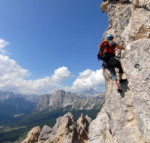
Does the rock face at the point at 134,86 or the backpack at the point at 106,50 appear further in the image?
the backpack at the point at 106,50

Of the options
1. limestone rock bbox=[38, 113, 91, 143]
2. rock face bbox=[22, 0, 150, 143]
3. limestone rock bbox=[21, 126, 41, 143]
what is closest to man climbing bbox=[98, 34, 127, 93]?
rock face bbox=[22, 0, 150, 143]

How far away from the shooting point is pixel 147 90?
7.75 meters

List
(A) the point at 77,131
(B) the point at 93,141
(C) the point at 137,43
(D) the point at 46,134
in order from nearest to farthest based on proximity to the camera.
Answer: (C) the point at 137,43, (B) the point at 93,141, (A) the point at 77,131, (D) the point at 46,134

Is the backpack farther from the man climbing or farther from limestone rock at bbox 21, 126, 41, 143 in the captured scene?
limestone rock at bbox 21, 126, 41, 143

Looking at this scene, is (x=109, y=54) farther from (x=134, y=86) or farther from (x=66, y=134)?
(x=66, y=134)

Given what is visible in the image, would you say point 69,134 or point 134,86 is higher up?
point 134,86

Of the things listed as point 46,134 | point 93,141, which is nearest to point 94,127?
point 93,141

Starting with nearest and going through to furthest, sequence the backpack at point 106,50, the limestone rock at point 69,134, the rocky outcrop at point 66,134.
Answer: the backpack at point 106,50, the limestone rock at point 69,134, the rocky outcrop at point 66,134

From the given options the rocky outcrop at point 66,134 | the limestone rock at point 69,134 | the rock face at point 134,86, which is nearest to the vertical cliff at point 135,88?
the rock face at point 134,86

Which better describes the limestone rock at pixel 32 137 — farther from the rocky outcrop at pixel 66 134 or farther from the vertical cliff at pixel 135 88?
the vertical cliff at pixel 135 88

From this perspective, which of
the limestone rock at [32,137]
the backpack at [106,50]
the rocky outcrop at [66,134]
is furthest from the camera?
the limestone rock at [32,137]

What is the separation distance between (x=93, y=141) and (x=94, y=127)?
7.41 feet

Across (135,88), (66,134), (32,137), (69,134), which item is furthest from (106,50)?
(32,137)

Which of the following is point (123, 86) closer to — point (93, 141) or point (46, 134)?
point (93, 141)
